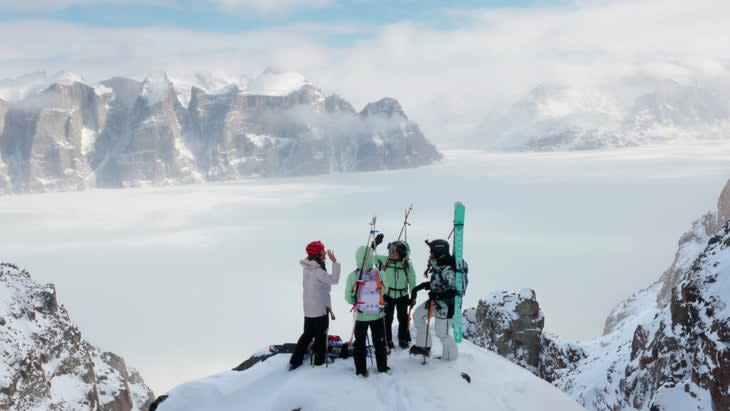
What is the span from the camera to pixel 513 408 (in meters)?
11.8

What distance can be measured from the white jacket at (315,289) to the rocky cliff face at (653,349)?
34.6 ft

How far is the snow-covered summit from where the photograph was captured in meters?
11.1

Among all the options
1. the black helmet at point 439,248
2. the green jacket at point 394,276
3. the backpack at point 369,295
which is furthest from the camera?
the green jacket at point 394,276

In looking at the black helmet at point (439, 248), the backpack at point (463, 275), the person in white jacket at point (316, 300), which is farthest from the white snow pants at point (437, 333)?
the person in white jacket at point (316, 300)

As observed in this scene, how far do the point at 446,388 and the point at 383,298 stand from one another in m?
2.58

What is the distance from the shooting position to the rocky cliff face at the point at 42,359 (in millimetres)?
39781

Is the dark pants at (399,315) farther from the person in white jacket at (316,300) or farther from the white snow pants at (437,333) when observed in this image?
the person in white jacket at (316,300)

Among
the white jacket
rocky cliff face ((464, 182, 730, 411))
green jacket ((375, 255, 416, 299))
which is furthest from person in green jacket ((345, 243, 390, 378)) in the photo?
rocky cliff face ((464, 182, 730, 411))

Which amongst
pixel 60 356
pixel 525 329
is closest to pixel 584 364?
pixel 525 329

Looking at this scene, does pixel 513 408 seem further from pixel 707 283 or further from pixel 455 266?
pixel 707 283

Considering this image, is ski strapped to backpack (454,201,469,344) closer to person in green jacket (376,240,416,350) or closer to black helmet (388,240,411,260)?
person in green jacket (376,240,416,350)

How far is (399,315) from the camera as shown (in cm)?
1352

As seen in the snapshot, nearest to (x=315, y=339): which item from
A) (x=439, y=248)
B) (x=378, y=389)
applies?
(x=378, y=389)

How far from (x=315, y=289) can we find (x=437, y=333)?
3.35m
